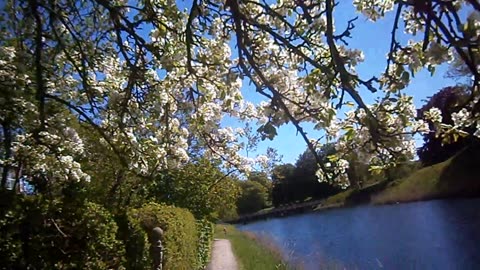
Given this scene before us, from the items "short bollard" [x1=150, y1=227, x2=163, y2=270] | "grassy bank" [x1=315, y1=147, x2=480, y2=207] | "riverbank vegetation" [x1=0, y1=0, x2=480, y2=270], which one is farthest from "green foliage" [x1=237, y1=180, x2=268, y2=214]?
"riverbank vegetation" [x1=0, y1=0, x2=480, y2=270]

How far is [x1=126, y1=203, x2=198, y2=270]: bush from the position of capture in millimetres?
6941

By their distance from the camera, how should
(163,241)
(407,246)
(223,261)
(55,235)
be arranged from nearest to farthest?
(55,235) → (163,241) → (223,261) → (407,246)

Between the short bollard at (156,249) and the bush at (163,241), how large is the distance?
4.5 inches

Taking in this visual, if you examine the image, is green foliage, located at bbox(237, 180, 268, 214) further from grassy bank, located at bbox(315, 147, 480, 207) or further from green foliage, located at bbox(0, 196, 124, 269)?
green foliage, located at bbox(0, 196, 124, 269)

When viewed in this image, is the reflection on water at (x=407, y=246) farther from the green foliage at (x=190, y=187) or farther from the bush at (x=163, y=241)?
the bush at (x=163, y=241)

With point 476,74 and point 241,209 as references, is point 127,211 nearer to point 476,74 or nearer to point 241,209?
point 476,74

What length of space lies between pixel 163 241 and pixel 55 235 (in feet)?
10.2

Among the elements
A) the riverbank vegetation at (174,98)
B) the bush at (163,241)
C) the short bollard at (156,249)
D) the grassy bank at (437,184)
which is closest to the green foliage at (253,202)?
the grassy bank at (437,184)

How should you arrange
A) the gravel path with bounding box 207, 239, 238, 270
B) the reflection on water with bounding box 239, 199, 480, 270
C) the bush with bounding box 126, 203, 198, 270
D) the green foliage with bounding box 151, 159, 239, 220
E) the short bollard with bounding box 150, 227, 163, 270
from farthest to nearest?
the green foliage with bounding box 151, 159, 239, 220 → the gravel path with bounding box 207, 239, 238, 270 → the reflection on water with bounding box 239, 199, 480, 270 → the short bollard with bounding box 150, 227, 163, 270 → the bush with bounding box 126, 203, 198, 270

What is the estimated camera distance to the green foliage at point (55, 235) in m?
4.71

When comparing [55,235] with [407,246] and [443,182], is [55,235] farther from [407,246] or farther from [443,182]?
[443,182]

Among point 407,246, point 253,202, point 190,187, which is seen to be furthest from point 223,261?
point 253,202

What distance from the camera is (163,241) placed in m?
8.17

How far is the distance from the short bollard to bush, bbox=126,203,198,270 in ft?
0.38
